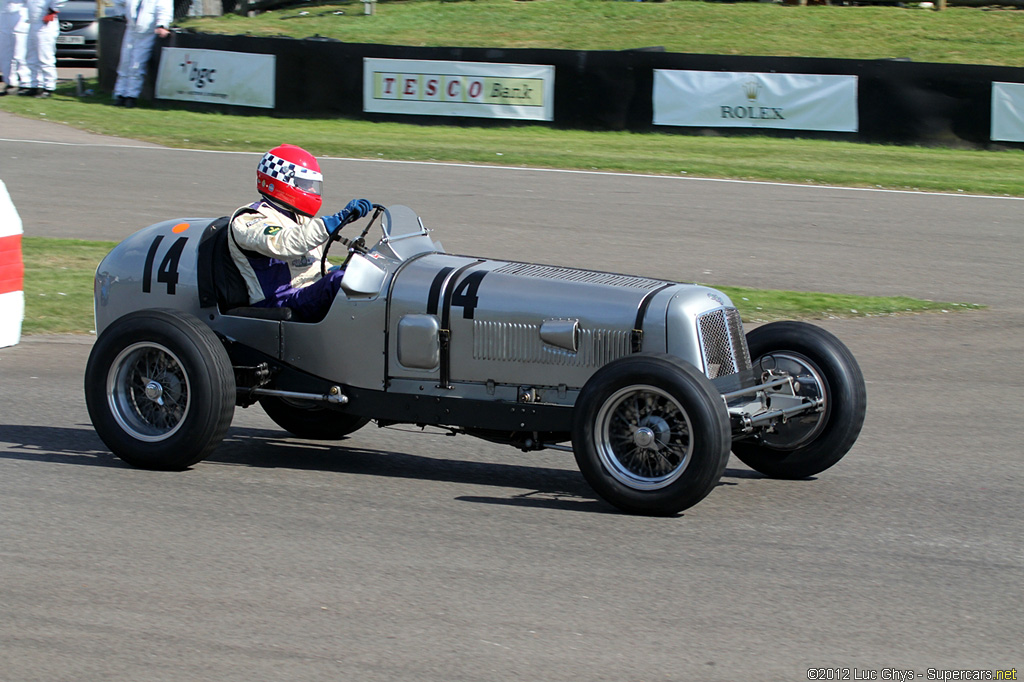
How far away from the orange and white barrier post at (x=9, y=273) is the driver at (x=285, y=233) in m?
3.14

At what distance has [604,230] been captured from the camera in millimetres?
Answer: 13633

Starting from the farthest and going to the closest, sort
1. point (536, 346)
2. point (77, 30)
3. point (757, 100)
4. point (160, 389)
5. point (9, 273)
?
point (77, 30)
point (757, 100)
point (9, 273)
point (160, 389)
point (536, 346)

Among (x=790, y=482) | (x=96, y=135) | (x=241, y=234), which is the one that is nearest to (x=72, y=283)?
(x=241, y=234)

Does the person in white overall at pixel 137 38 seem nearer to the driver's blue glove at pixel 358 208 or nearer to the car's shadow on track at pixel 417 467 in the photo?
the car's shadow on track at pixel 417 467

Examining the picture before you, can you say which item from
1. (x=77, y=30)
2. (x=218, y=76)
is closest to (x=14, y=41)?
(x=218, y=76)

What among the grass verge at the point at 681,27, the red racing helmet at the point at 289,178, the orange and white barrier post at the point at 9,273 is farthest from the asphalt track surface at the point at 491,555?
the grass verge at the point at 681,27

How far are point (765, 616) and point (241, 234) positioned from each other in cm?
326

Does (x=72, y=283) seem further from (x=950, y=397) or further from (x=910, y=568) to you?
(x=910, y=568)

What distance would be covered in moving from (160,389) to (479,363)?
1.54 metres

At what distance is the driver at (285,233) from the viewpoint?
6.18 metres

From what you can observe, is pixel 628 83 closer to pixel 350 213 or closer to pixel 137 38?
pixel 137 38

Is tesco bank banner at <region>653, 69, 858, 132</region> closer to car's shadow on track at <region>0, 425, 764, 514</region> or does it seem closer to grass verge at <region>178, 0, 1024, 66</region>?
grass verge at <region>178, 0, 1024, 66</region>

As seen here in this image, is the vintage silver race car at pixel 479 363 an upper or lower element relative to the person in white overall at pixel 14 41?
lower

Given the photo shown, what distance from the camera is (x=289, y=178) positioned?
6.31 m
